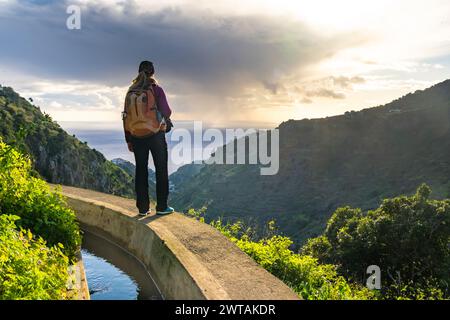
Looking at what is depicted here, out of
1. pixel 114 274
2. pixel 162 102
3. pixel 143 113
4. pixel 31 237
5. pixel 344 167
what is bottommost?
pixel 344 167

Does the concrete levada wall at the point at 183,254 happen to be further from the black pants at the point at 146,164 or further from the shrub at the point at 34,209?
the shrub at the point at 34,209

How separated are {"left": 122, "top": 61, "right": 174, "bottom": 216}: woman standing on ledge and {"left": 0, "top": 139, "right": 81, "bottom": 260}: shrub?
1.30m

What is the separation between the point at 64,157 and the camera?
73812 millimetres

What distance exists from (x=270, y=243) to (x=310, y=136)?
601 feet

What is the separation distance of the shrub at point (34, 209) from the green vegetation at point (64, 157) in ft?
165

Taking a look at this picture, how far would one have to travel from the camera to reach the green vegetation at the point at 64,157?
64750 millimetres

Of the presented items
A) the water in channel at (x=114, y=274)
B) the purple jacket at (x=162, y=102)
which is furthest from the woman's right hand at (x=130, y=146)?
the water in channel at (x=114, y=274)

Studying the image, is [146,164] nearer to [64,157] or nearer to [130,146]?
[130,146]

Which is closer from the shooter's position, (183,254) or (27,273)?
(27,273)

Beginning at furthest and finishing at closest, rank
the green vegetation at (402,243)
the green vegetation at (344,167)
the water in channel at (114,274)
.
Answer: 1. the green vegetation at (344,167)
2. the green vegetation at (402,243)
3. the water in channel at (114,274)

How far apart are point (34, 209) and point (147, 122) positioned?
1921mm

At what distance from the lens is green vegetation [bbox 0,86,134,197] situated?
64750mm

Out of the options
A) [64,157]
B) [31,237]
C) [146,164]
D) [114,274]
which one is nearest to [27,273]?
[31,237]
